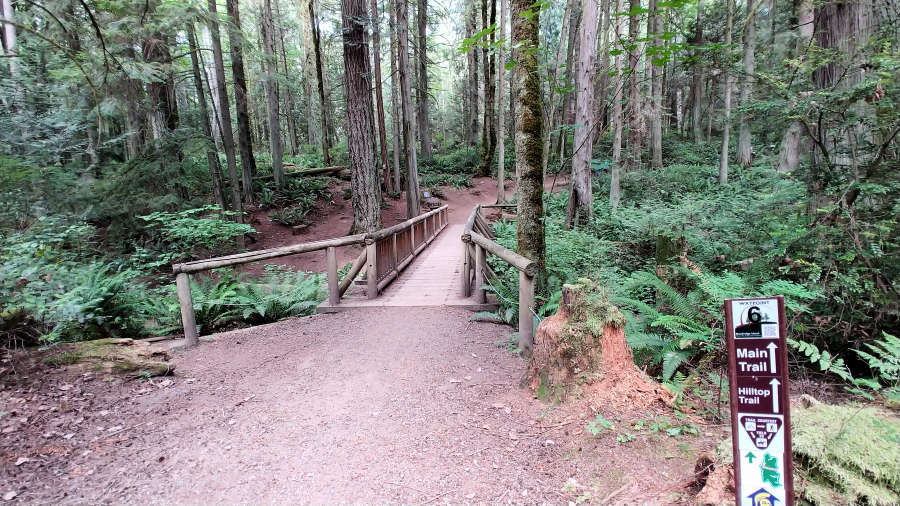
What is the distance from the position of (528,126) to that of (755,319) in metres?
4.04

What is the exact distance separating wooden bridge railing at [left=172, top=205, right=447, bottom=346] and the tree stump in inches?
156

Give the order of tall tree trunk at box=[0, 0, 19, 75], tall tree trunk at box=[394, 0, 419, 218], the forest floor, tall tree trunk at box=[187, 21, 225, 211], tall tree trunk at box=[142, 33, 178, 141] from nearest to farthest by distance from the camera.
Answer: the forest floor < tall tree trunk at box=[0, 0, 19, 75] < tall tree trunk at box=[142, 33, 178, 141] < tall tree trunk at box=[187, 21, 225, 211] < tall tree trunk at box=[394, 0, 419, 218]

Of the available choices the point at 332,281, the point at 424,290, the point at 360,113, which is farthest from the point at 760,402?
the point at 360,113

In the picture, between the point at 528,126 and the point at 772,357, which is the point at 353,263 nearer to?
the point at 528,126

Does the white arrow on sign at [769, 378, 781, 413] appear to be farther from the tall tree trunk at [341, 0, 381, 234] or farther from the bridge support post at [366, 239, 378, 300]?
the tall tree trunk at [341, 0, 381, 234]

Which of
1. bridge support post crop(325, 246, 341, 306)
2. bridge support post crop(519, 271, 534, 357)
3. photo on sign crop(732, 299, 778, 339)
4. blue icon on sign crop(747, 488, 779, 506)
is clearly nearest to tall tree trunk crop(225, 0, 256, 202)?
bridge support post crop(325, 246, 341, 306)

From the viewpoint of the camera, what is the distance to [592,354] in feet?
10.7

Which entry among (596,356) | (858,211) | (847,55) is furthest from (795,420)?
(847,55)

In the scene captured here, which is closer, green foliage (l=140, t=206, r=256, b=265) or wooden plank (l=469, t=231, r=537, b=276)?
wooden plank (l=469, t=231, r=537, b=276)

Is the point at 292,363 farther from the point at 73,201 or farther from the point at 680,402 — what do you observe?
the point at 73,201

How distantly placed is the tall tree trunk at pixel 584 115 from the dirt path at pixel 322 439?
754 cm

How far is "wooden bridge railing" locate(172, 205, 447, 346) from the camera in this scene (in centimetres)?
534

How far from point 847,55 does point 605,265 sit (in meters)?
4.21

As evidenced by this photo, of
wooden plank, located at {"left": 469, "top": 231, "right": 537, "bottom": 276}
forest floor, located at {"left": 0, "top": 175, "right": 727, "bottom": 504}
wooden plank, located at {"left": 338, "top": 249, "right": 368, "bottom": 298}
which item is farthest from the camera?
wooden plank, located at {"left": 338, "top": 249, "right": 368, "bottom": 298}
